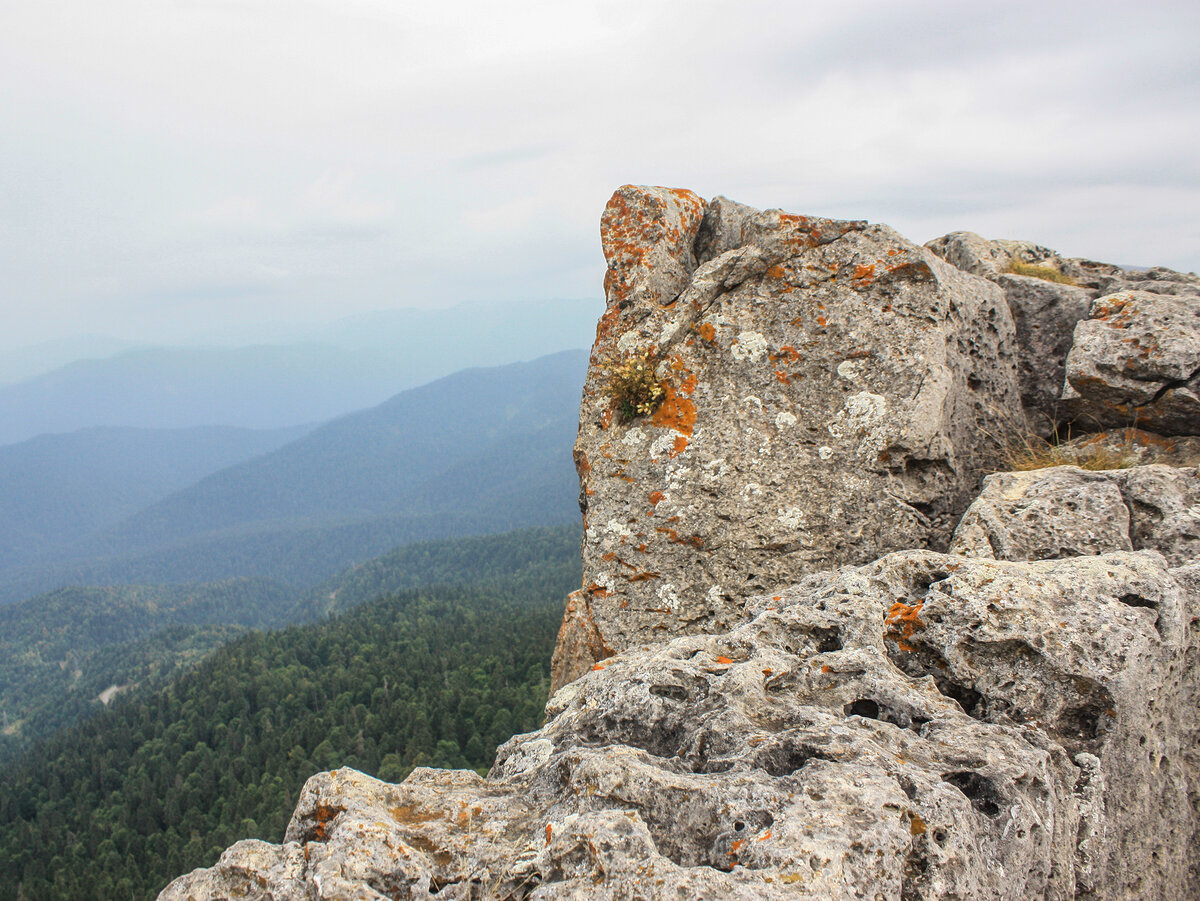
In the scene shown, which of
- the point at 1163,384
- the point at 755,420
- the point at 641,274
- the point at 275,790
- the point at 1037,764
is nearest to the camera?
the point at 1037,764

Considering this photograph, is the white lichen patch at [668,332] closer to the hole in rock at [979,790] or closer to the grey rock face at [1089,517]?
the grey rock face at [1089,517]

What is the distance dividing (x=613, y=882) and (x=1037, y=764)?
2638mm

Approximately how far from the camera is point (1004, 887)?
3.90m

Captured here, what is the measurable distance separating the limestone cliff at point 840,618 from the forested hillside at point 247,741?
91.3 meters

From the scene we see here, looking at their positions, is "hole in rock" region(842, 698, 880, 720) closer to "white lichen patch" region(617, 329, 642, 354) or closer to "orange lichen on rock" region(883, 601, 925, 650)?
"orange lichen on rock" region(883, 601, 925, 650)

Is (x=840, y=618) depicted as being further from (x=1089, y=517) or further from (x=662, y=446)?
(x=662, y=446)

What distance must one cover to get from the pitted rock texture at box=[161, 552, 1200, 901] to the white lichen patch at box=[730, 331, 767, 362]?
3.89 metres

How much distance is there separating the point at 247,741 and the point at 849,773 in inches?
5402

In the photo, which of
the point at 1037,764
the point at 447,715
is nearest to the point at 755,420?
the point at 1037,764

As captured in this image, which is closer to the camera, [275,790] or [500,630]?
[275,790]

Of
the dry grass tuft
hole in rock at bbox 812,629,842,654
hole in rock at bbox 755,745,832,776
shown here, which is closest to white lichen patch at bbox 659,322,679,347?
hole in rock at bbox 812,629,842,654

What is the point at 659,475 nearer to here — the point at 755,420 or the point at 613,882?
the point at 755,420

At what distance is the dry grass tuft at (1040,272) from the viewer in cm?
1180

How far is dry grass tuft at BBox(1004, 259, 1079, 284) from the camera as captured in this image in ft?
38.7
